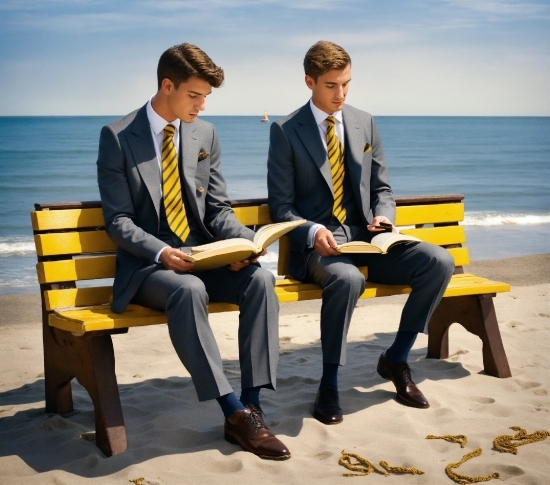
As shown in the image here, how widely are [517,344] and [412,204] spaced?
3.90 feet

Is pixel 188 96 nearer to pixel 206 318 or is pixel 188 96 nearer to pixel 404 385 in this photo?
pixel 206 318

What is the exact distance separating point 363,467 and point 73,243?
1.83m

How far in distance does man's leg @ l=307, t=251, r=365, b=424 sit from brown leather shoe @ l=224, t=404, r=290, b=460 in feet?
1.54

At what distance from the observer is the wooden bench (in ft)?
12.7

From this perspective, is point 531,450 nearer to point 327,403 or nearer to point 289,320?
point 327,403

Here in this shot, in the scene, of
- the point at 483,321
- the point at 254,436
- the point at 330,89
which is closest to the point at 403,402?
the point at 483,321

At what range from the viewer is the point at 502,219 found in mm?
14992

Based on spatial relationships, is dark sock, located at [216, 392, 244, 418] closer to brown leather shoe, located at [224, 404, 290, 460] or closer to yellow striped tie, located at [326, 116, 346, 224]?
brown leather shoe, located at [224, 404, 290, 460]

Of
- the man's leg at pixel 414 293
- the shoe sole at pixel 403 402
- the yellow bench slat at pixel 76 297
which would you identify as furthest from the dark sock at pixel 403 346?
the yellow bench slat at pixel 76 297

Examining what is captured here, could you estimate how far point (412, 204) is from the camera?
205 inches

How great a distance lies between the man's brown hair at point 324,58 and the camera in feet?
14.7

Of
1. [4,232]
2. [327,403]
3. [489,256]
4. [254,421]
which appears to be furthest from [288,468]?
[4,232]

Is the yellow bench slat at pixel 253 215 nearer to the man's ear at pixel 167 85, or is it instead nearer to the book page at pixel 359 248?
the book page at pixel 359 248

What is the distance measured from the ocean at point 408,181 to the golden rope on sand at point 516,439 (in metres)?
5.92
